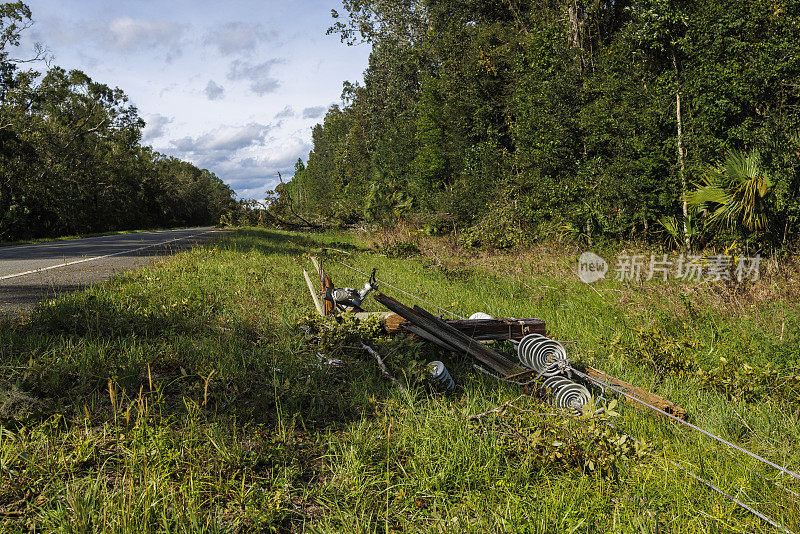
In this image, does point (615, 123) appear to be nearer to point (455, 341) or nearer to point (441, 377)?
point (455, 341)

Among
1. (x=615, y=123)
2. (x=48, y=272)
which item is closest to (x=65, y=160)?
(x=48, y=272)

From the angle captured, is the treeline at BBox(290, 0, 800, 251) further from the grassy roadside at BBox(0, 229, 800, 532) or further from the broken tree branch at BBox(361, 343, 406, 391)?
the broken tree branch at BBox(361, 343, 406, 391)

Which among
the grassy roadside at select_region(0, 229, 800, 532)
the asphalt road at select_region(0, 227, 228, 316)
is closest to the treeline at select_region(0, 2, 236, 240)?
the asphalt road at select_region(0, 227, 228, 316)

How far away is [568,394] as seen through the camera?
3408 mm

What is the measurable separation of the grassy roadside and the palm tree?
9.88 ft

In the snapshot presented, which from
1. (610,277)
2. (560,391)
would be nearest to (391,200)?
(610,277)

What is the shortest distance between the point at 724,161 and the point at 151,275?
405 inches

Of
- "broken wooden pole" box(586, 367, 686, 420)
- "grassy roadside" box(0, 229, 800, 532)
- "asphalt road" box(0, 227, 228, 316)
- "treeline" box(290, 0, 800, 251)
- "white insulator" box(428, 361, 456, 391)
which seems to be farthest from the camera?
"treeline" box(290, 0, 800, 251)

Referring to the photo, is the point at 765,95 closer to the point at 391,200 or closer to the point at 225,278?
the point at 225,278

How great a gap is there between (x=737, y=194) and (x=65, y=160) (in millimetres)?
34600

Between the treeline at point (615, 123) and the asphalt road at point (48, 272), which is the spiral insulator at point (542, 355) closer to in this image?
the asphalt road at point (48, 272)

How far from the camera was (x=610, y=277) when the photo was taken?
27.1 feet

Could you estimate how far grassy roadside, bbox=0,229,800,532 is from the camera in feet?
7.18

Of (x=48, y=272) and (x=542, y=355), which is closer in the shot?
(x=542, y=355)
